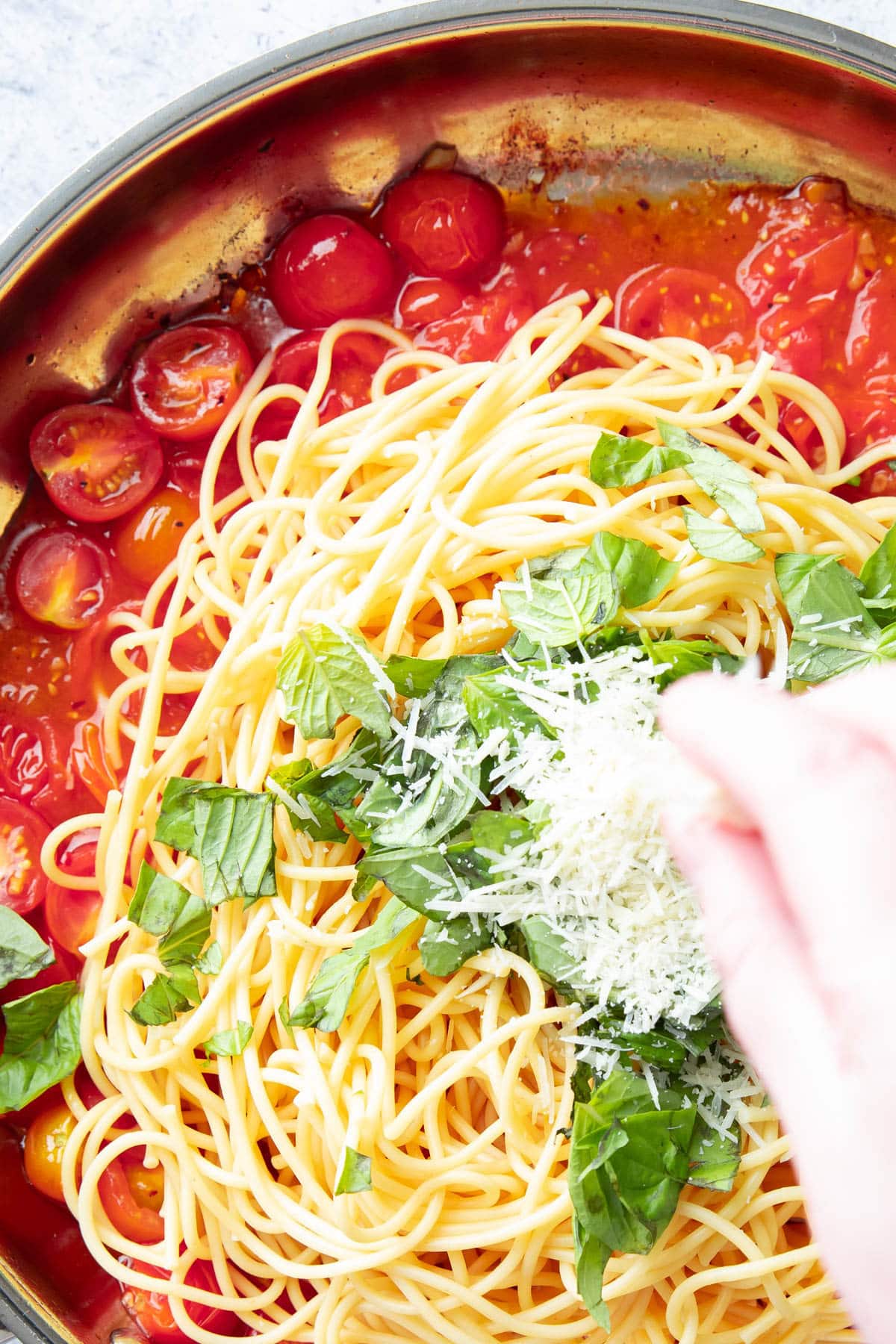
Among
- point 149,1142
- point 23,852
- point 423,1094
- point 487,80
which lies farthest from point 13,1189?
point 487,80

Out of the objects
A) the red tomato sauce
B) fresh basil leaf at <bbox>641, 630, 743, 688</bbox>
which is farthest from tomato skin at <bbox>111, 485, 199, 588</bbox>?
fresh basil leaf at <bbox>641, 630, 743, 688</bbox>

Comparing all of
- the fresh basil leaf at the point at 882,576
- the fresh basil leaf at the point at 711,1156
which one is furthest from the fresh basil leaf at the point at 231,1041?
the fresh basil leaf at the point at 882,576

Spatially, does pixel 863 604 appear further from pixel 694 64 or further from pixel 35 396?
pixel 35 396

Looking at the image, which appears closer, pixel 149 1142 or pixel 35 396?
pixel 149 1142

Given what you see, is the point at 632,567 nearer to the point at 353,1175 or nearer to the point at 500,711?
the point at 500,711

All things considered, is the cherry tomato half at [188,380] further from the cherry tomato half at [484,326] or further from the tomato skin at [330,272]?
the cherry tomato half at [484,326]

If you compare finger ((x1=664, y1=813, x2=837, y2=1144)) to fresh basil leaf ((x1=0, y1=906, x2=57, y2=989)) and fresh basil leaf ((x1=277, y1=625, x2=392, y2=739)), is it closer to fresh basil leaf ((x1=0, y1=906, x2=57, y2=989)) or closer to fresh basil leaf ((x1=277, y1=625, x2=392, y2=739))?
fresh basil leaf ((x1=277, y1=625, x2=392, y2=739))
